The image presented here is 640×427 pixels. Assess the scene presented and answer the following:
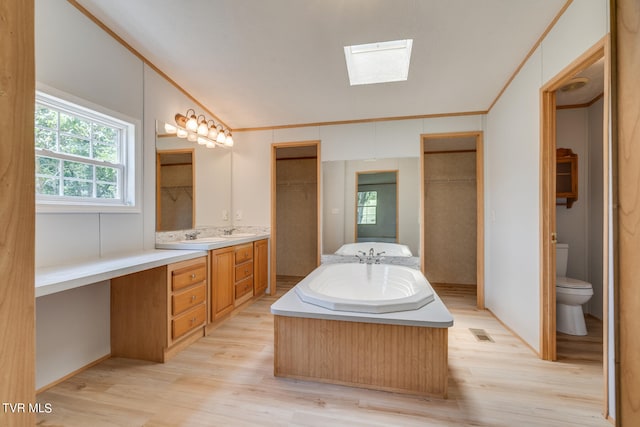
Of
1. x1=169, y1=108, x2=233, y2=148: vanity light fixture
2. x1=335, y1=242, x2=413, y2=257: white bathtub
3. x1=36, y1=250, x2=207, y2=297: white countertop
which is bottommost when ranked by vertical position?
x1=335, y1=242, x2=413, y2=257: white bathtub

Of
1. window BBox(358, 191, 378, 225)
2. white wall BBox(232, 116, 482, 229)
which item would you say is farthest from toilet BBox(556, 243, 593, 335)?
window BBox(358, 191, 378, 225)

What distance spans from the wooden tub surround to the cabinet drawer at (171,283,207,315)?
2.85 feet

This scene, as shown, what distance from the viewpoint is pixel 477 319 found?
9.16ft

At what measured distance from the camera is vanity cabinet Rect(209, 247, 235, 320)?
2518 millimetres

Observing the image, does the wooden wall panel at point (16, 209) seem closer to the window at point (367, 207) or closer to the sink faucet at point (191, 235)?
the sink faucet at point (191, 235)

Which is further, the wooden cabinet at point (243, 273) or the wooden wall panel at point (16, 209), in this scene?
the wooden cabinet at point (243, 273)

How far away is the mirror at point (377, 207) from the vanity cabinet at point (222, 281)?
1665 mm

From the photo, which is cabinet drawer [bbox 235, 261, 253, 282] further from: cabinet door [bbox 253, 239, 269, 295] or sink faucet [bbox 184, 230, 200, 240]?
sink faucet [bbox 184, 230, 200, 240]

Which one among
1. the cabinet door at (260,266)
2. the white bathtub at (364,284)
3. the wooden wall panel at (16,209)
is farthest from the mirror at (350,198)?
the wooden wall panel at (16,209)

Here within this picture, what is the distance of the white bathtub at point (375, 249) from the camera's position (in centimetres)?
336

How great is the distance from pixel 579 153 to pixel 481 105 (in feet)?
3.90

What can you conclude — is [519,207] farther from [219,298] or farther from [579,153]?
[219,298]

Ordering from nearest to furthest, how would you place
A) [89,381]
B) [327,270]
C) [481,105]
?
[89,381] < [327,270] < [481,105]

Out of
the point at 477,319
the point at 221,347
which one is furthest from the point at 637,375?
the point at 477,319
